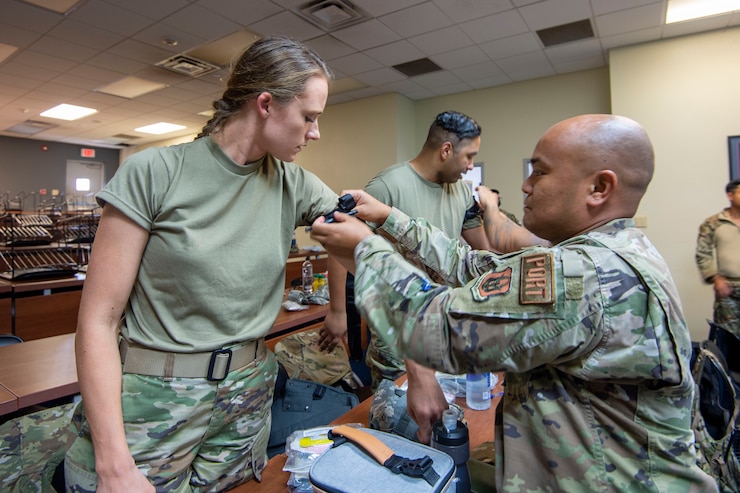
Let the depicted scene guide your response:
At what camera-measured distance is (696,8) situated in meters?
3.95

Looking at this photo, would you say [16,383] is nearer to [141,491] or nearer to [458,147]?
[141,491]

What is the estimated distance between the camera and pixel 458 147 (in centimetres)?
211

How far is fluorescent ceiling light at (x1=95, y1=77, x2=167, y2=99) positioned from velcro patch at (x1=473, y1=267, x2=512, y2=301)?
653cm

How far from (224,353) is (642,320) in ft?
2.73

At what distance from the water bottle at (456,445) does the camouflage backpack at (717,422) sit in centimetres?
74

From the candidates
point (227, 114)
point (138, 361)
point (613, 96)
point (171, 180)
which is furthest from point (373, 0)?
point (138, 361)

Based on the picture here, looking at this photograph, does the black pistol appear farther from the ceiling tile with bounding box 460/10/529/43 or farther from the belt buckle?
the ceiling tile with bounding box 460/10/529/43

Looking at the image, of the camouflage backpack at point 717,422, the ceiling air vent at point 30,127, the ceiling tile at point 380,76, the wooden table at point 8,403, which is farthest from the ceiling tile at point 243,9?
the ceiling air vent at point 30,127

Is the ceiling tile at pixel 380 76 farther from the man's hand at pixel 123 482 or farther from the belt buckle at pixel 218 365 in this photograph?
the man's hand at pixel 123 482

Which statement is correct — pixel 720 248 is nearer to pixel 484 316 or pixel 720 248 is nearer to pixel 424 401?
pixel 424 401

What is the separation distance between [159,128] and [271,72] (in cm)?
911

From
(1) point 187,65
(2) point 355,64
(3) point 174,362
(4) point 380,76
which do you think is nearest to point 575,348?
(3) point 174,362

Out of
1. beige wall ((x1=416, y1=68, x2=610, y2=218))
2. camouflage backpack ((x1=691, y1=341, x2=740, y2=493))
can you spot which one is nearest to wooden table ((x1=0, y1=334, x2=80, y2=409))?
camouflage backpack ((x1=691, y1=341, x2=740, y2=493))

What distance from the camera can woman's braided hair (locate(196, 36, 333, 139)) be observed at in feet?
3.37
